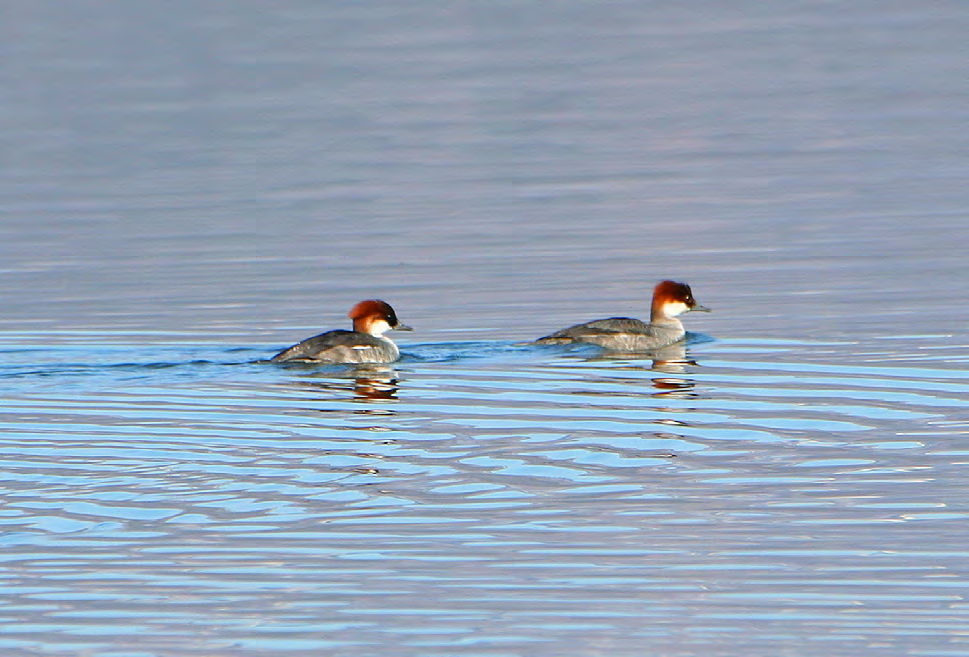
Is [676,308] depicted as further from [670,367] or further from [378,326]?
[378,326]

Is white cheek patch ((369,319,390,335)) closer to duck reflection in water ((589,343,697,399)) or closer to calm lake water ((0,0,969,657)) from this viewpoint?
calm lake water ((0,0,969,657))

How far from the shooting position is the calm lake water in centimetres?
901

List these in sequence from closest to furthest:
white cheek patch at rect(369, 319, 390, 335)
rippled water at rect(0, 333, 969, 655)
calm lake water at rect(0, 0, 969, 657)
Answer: rippled water at rect(0, 333, 969, 655) → calm lake water at rect(0, 0, 969, 657) → white cheek patch at rect(369, 319, 390, 335)

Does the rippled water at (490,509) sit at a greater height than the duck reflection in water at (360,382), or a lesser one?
lesser

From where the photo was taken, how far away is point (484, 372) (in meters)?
15.1

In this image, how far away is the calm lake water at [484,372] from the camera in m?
9.01

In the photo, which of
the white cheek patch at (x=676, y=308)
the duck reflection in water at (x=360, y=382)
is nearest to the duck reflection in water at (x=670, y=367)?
the white cheek patch at (x=676, y=308)

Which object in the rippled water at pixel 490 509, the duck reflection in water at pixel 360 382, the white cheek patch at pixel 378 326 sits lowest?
the rippled water at pixel 490 509

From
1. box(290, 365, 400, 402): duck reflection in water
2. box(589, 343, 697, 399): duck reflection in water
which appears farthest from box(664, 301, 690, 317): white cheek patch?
A: box(290, 365, 400, 402): duck reflection in water

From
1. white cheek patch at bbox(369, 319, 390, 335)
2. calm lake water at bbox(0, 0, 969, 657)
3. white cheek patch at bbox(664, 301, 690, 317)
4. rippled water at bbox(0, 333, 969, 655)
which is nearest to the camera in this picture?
rippled water at bbox(0, 333, 969, 655)

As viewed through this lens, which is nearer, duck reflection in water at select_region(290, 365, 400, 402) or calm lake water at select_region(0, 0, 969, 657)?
calm lake water at select_region(0, 0, 969, 657)

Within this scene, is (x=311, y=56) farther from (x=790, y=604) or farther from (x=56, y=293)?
(x=790, y=604)

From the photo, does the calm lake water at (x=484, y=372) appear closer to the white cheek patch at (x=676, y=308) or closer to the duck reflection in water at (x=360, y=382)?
the duck reflection in water at (x=360, y=382)

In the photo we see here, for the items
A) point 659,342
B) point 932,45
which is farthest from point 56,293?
point 932,45
